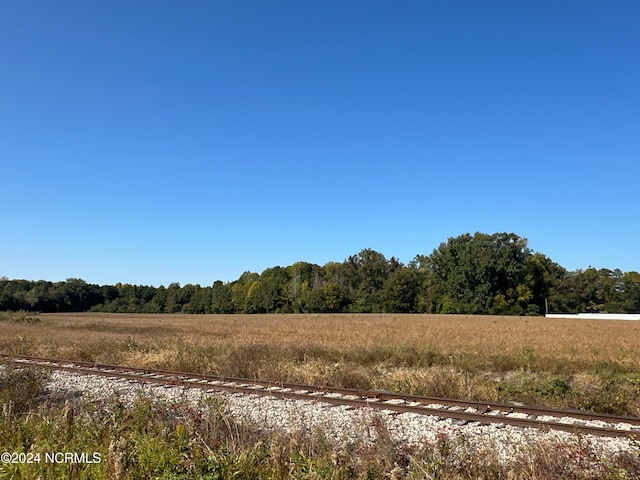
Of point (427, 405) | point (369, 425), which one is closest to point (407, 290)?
point (427, 405)

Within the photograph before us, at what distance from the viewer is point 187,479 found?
15.9 ft

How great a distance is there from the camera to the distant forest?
100500mm

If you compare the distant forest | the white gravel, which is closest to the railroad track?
the white gravel

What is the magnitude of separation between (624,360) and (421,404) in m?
12.0

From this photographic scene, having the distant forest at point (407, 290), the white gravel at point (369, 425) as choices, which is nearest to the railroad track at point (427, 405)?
the white gravel at point (369, 425)

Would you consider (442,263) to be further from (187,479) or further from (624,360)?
(187,479)

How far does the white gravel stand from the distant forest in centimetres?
9138

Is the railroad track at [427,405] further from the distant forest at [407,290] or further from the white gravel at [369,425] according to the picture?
the distant forest at [407,290]

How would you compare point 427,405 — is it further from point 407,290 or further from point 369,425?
point 407,290

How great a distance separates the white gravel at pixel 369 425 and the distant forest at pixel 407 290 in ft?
300

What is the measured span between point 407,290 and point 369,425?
4046 inches

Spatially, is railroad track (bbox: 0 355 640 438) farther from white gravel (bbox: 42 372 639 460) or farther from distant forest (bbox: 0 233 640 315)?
distant forest (bbox: 0 233 640 315)

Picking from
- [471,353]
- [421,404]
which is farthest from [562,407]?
[471,353]

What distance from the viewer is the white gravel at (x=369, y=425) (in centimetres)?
702
